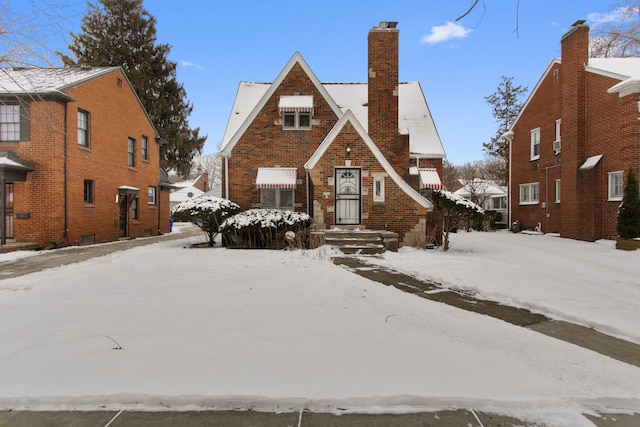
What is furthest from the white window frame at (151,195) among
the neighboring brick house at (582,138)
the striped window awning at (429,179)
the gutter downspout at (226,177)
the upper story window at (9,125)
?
the neighboring brick house at (582,138)

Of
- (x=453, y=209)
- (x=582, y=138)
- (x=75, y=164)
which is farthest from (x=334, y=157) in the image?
(x=582, y=138)

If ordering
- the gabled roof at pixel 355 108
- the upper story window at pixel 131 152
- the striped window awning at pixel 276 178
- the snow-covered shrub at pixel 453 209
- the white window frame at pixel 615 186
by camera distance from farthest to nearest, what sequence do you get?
the upper story window at pixel 131 152
the gabled roof at pixel 355 108
the white window frame at pixel 615 186
the striped window awning at pixel 276 178
the snow-covered shrub at pixel 453 209

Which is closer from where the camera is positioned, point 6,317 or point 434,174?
point 6,317

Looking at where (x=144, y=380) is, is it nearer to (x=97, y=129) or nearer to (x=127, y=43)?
(x=97, y=129)

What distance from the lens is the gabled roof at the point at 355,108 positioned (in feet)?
47.0

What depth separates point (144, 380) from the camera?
2.83 metres

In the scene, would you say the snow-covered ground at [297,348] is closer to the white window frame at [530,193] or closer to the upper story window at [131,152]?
the upper story window at [131,152]

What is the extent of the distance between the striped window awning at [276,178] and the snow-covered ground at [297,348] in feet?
23.0

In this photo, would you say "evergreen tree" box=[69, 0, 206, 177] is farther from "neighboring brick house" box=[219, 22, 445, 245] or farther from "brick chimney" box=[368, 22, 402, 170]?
"brick chimney" box=[368, 22, 402, 170]

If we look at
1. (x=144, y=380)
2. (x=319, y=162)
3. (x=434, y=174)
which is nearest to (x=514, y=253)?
(x=434, y=174)

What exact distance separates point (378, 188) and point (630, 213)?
8.40 metres

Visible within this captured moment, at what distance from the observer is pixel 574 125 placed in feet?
52.3

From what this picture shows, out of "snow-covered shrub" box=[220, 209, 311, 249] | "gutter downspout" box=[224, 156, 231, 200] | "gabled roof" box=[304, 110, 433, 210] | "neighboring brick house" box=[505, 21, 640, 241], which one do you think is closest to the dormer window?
"gabled roof" box=[304, 110, 433, 210]

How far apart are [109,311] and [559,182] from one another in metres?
20.8
